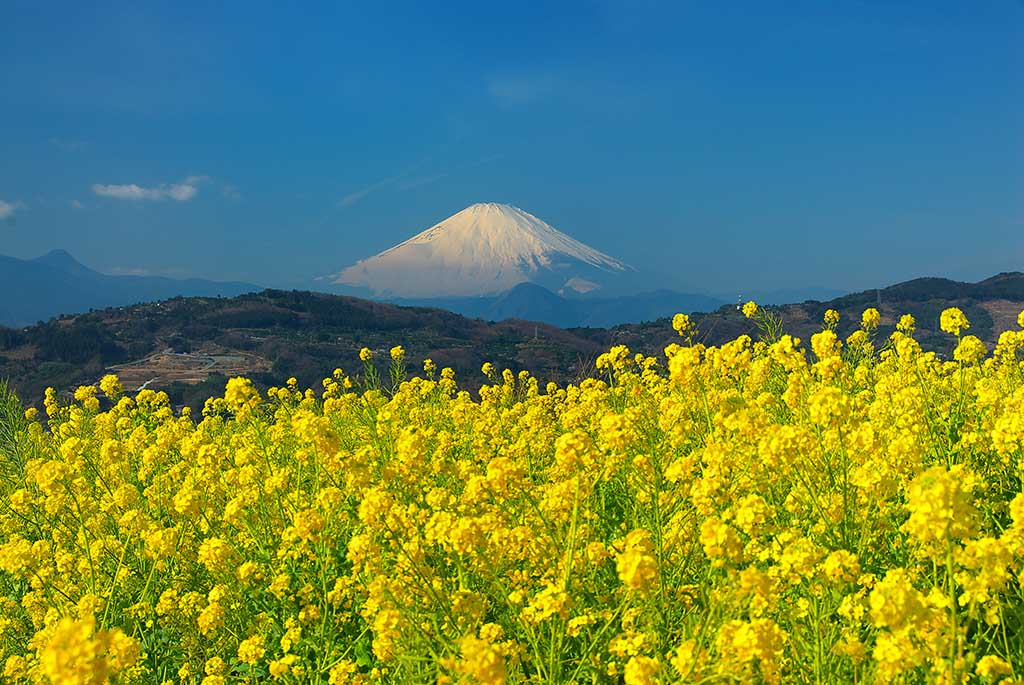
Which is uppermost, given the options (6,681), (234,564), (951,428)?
(951,428)

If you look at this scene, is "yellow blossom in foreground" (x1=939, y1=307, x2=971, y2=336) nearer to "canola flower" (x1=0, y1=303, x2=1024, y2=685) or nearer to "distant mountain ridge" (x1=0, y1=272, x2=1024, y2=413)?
"canola flower" (x1=0, y1=303, x2=1024, y2=685)

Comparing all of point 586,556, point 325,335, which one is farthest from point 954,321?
point 325,335

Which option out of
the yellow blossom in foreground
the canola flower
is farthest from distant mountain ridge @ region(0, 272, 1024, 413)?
the canola flower

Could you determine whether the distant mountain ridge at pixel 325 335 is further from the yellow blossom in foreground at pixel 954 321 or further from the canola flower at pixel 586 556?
the canola flower at pixel 586 556

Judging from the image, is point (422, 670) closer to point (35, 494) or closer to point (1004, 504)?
point (1004, 504)

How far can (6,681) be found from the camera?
4.07 meters

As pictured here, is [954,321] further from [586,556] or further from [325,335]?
[325,335]

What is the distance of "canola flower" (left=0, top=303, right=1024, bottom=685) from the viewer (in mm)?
2545

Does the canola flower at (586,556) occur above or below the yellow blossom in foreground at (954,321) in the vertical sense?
below

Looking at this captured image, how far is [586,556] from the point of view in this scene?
12.3ft

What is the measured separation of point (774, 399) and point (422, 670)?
13.8ft

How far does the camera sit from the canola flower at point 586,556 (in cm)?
254

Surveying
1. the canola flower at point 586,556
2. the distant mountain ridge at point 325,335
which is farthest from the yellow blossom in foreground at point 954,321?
the distant mountain ridge at point 325,335

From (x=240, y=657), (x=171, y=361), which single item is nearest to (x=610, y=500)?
(x=240, y=657)
